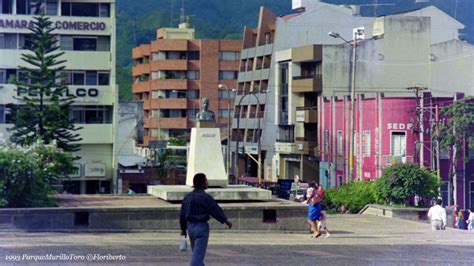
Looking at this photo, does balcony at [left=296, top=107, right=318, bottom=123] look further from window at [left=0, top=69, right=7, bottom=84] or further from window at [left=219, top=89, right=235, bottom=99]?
window at [left=0, top=69, right=7, bottom=84]

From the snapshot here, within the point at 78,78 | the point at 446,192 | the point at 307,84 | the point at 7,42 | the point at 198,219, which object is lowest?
the point at 446,192

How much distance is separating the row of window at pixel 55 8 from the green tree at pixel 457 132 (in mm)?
15640

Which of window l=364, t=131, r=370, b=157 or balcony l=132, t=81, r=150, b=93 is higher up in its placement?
balcony l=132, t=81, r=150, b=93

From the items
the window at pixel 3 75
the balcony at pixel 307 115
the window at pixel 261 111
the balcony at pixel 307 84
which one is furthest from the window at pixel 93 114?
the window at pixel 261 111

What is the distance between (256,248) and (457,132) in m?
23.6

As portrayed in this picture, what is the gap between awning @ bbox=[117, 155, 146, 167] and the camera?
182 feet

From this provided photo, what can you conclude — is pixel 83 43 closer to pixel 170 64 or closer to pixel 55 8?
pixel 55 8

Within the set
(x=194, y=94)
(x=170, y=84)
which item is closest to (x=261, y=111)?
(x=194, y=94)

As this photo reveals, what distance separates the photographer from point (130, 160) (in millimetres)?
57719

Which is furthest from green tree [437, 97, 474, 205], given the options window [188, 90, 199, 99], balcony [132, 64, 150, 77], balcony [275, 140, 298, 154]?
balcony [132, 64, 150, 77]

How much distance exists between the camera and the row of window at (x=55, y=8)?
41.6 metres

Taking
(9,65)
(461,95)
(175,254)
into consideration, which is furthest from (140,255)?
(461,95)

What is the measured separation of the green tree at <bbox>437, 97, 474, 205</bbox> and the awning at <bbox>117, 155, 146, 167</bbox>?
20.9 m

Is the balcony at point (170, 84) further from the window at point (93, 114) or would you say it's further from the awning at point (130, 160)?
the window at point (93, 114)
